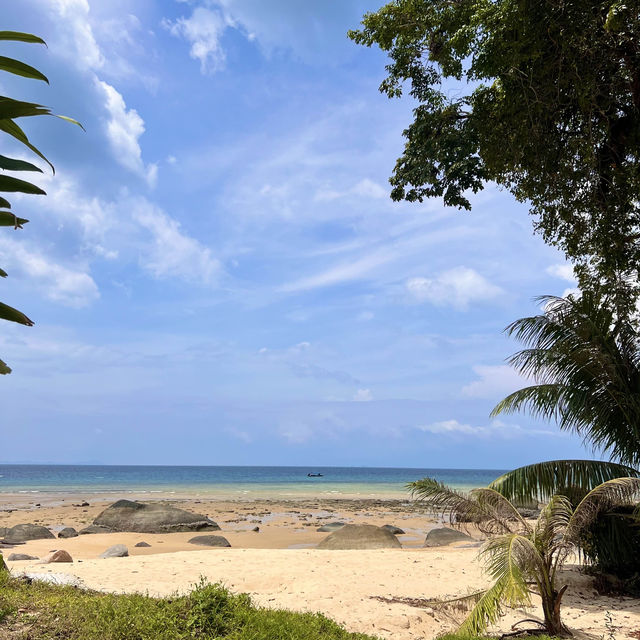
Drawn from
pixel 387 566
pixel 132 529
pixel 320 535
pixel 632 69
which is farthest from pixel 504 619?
pixel 132 529

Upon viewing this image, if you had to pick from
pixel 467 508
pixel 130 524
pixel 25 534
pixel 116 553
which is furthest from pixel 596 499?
pixel 25 534

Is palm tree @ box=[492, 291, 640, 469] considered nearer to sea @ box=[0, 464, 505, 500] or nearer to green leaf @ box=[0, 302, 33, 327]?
sea @ box=[0, 464, 505, 500]

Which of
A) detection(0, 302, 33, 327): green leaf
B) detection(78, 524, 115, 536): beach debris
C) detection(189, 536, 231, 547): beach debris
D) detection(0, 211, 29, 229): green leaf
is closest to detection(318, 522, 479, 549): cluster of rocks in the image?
detection(189, 536, 231, 547): beach debris

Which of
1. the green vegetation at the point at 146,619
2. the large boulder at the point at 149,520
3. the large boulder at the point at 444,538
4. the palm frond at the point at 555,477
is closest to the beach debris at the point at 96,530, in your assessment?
the large boulder at the point at 149,520

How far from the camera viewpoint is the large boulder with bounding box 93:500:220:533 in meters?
19.5

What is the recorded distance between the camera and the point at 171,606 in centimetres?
536

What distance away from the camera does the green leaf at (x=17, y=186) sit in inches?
95.4

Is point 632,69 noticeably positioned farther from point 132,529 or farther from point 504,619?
point 132,529

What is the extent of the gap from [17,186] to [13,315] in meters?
0.59

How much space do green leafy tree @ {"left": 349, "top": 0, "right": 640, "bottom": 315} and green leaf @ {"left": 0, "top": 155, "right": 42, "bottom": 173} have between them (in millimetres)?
6763

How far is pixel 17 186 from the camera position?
2.45m

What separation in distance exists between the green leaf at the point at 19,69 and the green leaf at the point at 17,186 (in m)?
0.52

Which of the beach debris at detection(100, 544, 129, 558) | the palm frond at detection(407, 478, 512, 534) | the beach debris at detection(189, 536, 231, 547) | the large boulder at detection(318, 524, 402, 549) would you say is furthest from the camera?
the beach debris at detection(189, 536, 231, 547)

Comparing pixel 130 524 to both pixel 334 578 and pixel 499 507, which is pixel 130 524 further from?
pixel 499 507
